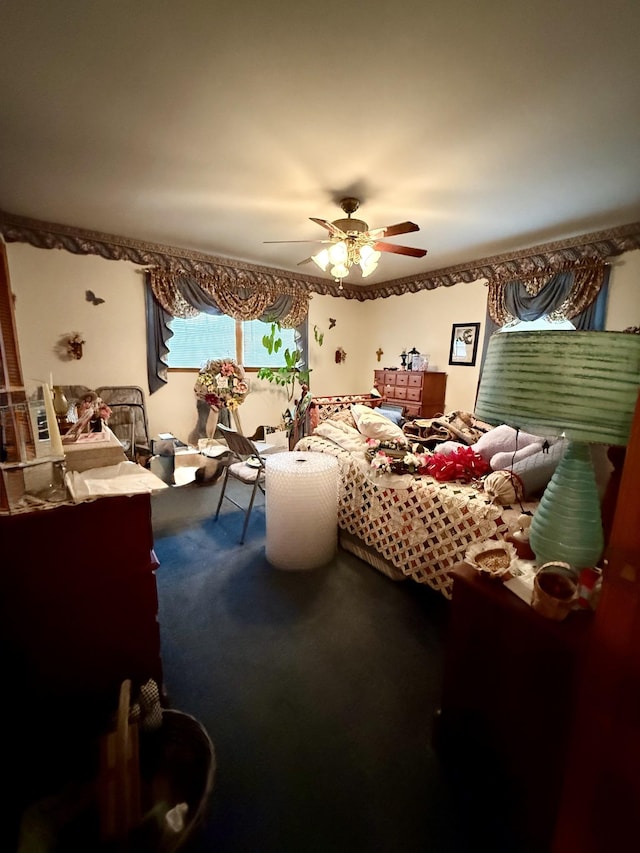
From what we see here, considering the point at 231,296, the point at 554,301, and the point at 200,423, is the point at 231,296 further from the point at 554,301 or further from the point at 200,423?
the point at 554,301

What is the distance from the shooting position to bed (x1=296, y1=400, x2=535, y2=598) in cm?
172

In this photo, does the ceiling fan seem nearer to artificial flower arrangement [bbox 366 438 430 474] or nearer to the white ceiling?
the white ceiling

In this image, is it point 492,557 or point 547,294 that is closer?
point 492,557

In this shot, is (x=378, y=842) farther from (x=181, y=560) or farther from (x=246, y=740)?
(x=181, y=560)

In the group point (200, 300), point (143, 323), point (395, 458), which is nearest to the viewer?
point (395, 458)

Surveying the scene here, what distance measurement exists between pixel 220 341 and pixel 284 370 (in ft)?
2.93

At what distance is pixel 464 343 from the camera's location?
4.31m

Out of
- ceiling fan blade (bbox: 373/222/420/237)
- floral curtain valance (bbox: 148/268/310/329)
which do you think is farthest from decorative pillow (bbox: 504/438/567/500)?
floral curtain valance (bbox: 148/268/310/329)

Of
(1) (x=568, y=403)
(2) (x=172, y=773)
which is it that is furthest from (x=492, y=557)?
(2) (x=172, y=773)

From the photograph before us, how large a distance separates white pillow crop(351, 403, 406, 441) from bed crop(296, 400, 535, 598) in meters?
0.09

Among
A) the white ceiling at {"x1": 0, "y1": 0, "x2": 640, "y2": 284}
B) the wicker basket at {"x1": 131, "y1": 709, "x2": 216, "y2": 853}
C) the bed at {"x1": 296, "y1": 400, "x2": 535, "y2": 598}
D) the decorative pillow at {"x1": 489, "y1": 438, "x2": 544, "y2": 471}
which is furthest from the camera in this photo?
the decorative pillow at {"x1": 489, "y1": 438, "x2": 544, "y2": 471}

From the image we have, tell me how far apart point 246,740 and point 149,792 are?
0.34m

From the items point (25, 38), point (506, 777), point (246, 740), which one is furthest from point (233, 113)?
point (506, 777)

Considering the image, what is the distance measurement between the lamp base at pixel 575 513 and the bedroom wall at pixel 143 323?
303cm
